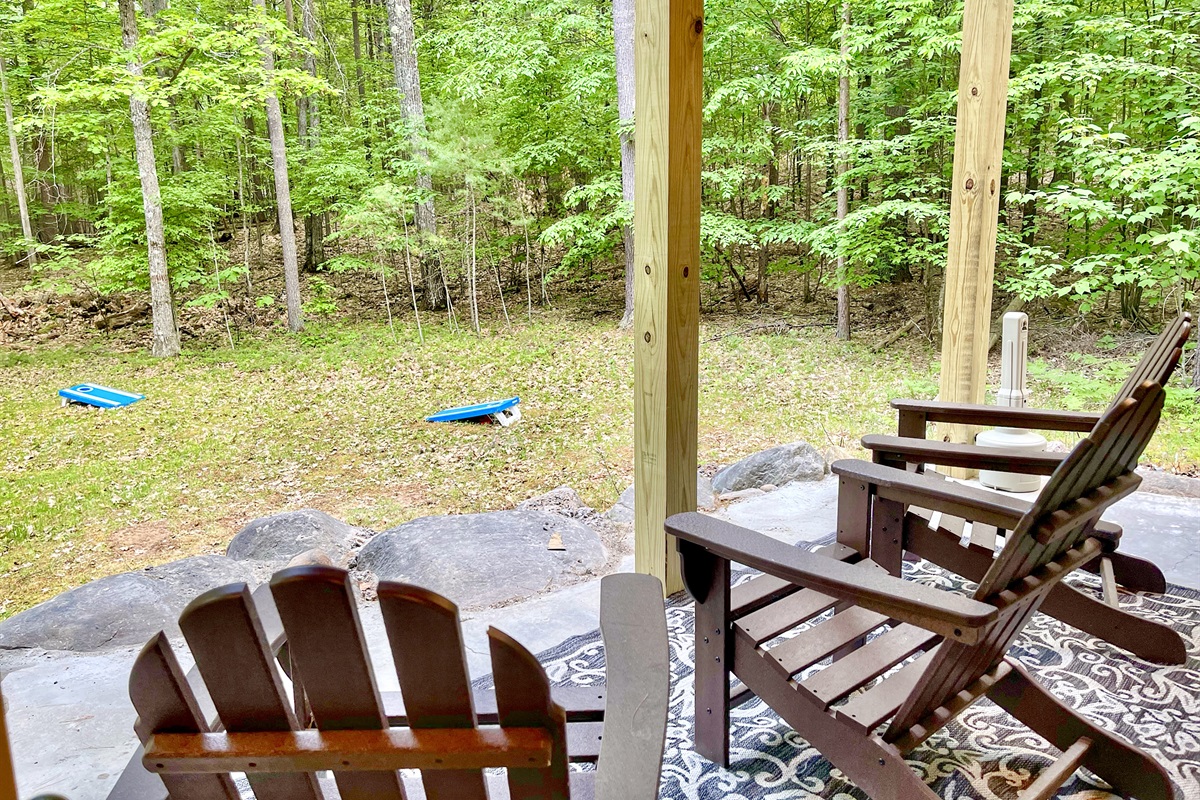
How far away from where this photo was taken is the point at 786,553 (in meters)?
1.34

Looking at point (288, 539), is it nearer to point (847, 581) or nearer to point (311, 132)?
point (847, 581)

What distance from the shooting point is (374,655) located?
7.17 ft

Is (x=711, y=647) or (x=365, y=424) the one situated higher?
(x=711, y=647)

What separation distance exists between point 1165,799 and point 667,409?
1.34m

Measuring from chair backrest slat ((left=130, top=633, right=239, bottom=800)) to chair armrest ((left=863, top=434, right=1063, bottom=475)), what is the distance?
165 centimetres

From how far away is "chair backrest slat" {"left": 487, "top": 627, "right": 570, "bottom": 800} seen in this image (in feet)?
2.32

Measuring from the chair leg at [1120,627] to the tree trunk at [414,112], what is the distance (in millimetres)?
6501

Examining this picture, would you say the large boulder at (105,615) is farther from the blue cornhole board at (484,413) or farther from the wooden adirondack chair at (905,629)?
the blue cornhole board at (484,413)

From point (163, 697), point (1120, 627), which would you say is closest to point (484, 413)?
point (1120, 627)

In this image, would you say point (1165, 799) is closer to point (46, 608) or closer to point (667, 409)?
point (667, 409)

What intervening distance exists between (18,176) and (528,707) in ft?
19.8

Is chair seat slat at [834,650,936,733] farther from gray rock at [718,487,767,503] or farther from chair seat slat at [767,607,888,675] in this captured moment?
gray rock at [718,487,767,503]

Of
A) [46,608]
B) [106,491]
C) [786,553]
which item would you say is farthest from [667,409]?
[106,491]

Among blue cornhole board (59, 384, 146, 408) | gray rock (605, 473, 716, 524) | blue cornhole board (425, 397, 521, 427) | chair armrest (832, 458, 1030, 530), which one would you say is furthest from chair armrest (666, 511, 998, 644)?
blue cornhole board (59, 384, 146, 408)
